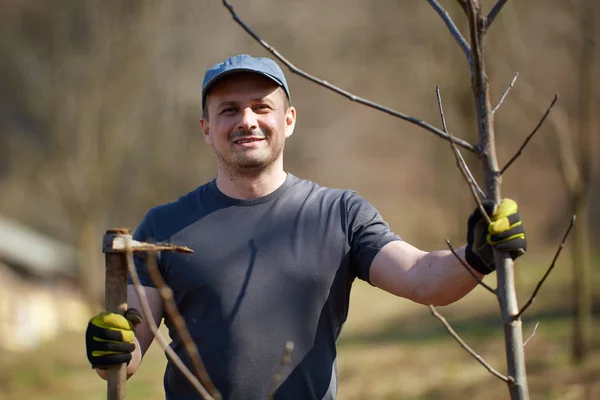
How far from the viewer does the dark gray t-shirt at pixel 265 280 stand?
2.74 meters

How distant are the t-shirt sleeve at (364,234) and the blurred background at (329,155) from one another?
15.4 feet

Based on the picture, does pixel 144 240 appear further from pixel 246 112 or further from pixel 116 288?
pixel 116 288

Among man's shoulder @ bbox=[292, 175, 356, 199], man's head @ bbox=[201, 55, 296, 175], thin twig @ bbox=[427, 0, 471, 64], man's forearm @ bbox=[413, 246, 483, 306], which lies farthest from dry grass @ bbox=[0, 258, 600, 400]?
thin twig @ bbox=[427, 0, 471, 64]

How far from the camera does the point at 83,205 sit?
21.5 metres

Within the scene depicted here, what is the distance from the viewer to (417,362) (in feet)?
32.3

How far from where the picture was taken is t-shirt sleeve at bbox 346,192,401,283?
2.79 metres

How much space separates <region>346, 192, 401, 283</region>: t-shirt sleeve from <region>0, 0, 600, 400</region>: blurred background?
468 cm

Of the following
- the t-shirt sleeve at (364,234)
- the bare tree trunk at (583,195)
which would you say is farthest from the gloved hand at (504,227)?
the bare tree trunk at (583,195)

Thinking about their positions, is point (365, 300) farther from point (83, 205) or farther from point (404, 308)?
point (83, 205)

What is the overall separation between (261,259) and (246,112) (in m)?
0.53

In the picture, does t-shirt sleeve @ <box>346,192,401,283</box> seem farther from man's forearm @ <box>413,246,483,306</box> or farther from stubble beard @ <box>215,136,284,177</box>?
stubble beard @ <box>215,136,284,177</box>

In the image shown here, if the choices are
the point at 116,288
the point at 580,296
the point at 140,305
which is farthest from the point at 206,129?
the point at 580,296

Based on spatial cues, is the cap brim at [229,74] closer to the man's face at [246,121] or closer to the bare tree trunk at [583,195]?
the man's face at [246,121]

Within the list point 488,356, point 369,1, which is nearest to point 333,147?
point 369,1
